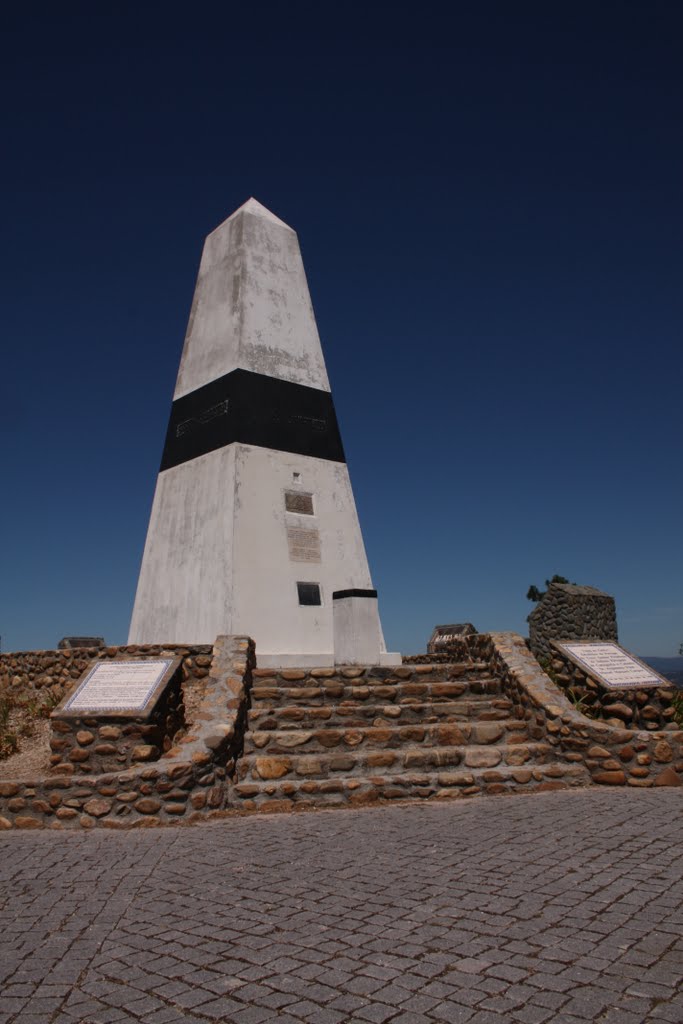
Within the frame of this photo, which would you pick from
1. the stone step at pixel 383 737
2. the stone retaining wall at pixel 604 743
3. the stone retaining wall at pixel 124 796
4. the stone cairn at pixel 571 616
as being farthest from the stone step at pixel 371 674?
the stone cairn at pixel 571 616

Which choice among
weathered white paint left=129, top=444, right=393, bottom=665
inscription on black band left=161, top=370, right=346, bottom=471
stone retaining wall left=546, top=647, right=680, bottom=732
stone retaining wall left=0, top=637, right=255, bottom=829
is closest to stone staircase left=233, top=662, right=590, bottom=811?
stone retaining wall left=0, top=637, right=255, bottom=829

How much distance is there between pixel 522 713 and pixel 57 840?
5364 mm

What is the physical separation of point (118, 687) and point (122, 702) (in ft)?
1.08

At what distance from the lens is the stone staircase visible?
748cm

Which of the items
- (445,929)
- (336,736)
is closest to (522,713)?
(336,736)

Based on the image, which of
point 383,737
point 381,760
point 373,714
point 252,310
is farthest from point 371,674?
point 252,310

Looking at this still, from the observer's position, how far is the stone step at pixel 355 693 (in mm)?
9109

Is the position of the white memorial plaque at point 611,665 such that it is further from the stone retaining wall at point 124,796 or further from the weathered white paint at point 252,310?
the weathered white paint at point 252,310

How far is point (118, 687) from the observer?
25.8 feet

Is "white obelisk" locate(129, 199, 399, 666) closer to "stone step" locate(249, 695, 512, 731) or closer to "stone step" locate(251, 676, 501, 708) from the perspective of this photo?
"stone step" locate(251, 676, 501, 708)

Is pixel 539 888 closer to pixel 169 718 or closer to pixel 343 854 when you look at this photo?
pixel 343 854

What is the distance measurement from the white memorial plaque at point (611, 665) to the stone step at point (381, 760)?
144cm

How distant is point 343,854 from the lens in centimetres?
549

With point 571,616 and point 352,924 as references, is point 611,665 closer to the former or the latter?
point 352,924
